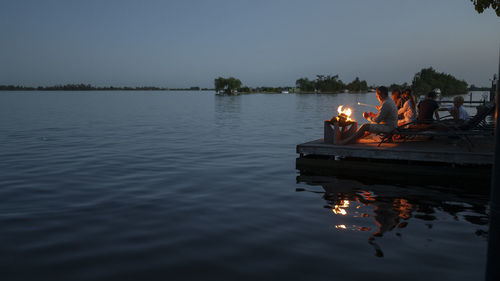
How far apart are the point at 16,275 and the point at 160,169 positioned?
24.8 ft

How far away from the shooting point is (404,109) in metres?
12.8

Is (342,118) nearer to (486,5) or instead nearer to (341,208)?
(341,208)

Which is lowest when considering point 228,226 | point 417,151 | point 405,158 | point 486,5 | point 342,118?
point 228,226

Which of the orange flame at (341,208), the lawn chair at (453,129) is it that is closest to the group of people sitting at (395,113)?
the lawn chair at (453,129)

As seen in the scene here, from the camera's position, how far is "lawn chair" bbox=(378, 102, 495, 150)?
1025cm

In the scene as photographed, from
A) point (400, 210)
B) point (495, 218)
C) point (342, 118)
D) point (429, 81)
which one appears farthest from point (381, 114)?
point (429, 81)

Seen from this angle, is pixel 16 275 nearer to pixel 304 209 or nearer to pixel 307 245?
pixel 307 245

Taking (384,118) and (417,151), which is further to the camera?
(384,118)

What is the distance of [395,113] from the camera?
11.1 m

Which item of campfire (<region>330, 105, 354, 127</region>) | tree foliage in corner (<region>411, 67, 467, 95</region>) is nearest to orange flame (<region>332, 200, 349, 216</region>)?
campfire (<region>330, 105, 354, 127</region>)

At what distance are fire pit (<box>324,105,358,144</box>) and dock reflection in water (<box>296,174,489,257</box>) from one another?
5.48 feet

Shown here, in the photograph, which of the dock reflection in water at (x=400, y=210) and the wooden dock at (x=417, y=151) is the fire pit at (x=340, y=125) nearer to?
the wooden dock at (x=417, y=151)

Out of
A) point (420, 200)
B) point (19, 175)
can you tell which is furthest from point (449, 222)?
point (19, 175)

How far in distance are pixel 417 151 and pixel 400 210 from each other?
3.07m
